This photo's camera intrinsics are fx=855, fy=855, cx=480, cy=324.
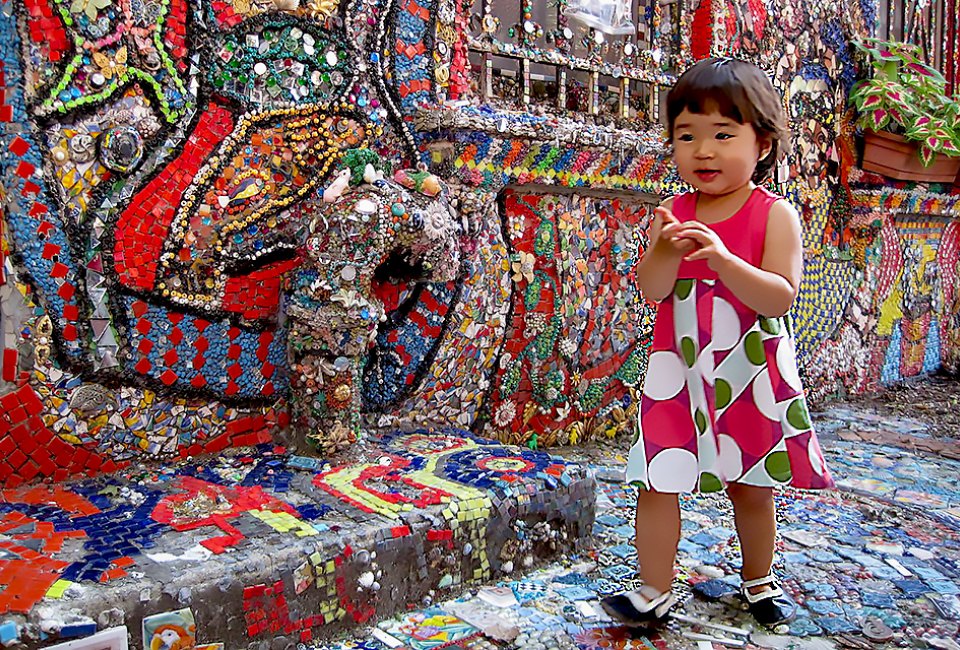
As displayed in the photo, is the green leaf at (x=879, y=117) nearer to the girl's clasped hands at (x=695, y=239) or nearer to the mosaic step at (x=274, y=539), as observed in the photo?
the mosaic step at (x=274, y=539)

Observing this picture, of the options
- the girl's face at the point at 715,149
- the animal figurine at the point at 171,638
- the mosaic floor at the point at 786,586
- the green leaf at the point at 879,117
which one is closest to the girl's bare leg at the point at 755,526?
the mosaic floor at the point at 786,586

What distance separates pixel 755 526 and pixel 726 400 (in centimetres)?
34

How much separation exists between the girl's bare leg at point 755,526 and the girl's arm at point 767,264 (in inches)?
18.1

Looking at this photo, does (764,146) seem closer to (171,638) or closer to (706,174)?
(706,174)

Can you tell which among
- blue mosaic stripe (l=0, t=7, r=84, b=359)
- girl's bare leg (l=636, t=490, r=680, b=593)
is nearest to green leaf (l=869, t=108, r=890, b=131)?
girl's bare leg (l=636, t=490, r=680, b=593)

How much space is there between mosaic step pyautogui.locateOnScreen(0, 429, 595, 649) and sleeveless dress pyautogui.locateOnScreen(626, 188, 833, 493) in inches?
19.6

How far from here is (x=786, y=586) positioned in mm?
2283

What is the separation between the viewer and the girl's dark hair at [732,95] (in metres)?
1.85

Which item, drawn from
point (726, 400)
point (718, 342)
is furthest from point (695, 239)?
point (726, 400)

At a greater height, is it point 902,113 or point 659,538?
point 902,113

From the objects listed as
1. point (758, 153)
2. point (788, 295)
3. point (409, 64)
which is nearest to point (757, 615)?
point (788, 295)

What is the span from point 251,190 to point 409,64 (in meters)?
0.72

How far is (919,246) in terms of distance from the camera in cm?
550

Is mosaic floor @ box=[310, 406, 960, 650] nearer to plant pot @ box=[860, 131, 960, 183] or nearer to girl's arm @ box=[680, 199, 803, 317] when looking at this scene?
girl's arm @ box=[680, 199, 803, 317]
